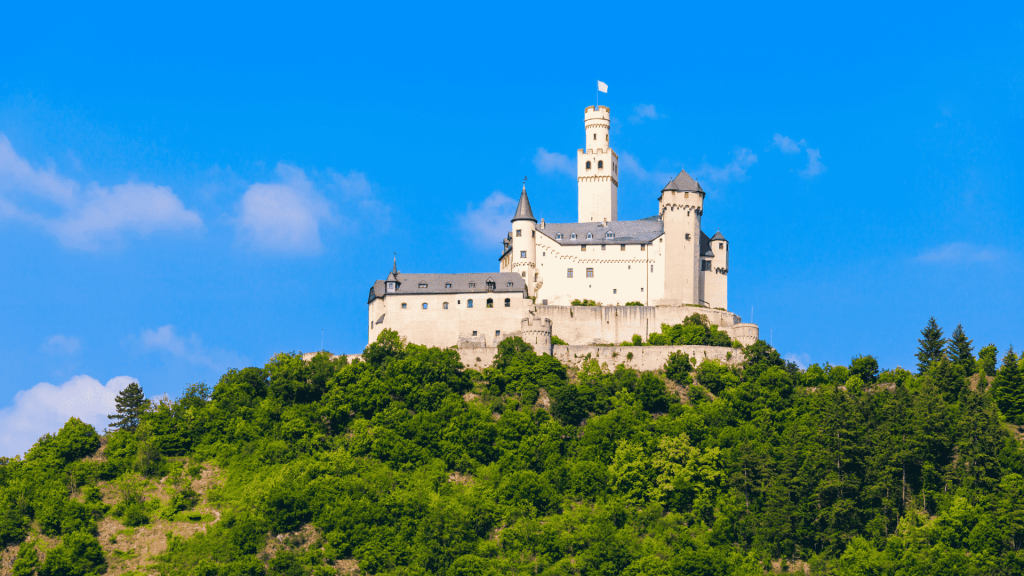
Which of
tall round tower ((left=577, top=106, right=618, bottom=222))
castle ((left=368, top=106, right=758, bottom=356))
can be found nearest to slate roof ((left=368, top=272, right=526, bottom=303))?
castle ((left=368, top=106, right=758, bottom=356))

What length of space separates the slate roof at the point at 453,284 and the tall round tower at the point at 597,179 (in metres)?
11.4

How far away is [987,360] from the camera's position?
9312cm

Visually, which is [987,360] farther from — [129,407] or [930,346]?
[129,407]

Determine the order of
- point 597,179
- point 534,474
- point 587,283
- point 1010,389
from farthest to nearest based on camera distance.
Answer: point 597,179, point 587,283, point 1010,389, point 534,474

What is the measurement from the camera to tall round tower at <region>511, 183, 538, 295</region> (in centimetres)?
10488

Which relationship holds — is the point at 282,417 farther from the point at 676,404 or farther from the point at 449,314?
the point at 676,404

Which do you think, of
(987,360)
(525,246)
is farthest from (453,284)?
(987,360)

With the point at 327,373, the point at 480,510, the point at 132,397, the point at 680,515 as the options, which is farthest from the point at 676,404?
the point at 132,397

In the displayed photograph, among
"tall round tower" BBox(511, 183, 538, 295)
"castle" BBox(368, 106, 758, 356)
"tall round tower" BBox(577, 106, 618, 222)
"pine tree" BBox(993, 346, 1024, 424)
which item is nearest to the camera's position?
"pine tree" BBox(993, 346, 1024, 424)

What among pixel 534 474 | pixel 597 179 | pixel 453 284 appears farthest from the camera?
pixel 597 179

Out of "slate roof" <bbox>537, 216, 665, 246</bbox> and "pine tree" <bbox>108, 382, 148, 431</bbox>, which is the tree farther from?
"pine tree" <bbox>108, 382, 148, 431</bbox>

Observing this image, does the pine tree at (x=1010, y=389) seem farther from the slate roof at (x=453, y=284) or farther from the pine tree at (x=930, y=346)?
the slate roof at (x=453, y=284)

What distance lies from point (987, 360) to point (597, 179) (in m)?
33.5

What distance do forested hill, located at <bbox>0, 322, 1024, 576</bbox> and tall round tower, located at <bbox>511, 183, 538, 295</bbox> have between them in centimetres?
1116
